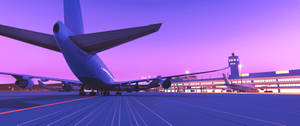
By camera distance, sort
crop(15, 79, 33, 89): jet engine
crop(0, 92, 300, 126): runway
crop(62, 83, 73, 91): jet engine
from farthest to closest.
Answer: crop(62, 83, 73, 91): jet engine, crop(15, 79, 33, 89): jet engine, crop(0, 92, 300, 126): runway

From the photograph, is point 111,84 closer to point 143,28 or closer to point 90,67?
point 90,67

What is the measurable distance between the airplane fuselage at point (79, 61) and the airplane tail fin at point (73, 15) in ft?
3.28

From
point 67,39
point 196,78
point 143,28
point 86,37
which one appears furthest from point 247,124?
point 196,78

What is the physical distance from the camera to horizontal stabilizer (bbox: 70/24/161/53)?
29.6 ft

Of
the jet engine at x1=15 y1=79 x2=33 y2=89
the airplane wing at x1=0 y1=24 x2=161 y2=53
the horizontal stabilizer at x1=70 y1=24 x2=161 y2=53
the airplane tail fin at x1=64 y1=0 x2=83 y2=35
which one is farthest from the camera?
the jet engine at x1=15 y1=79 x2=33 y2=89

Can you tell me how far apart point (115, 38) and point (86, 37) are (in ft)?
9.47

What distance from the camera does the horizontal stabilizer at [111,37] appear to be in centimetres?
901

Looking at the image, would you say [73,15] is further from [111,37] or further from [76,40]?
[111,37]

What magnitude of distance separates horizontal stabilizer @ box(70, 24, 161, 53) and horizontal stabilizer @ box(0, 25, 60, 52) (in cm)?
185

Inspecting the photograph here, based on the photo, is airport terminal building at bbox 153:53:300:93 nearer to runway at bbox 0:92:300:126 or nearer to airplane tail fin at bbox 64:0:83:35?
airplane tail fin at bbox 64:0:83:35

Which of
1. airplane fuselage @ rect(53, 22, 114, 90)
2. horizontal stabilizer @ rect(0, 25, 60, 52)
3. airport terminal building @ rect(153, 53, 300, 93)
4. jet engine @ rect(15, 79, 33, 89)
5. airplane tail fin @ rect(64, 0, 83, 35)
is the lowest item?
airport terminal building @ rect(153, 53, 300, 93)

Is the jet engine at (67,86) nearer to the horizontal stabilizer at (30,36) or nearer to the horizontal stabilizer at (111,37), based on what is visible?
the horizontal stabilizer at (30,36)

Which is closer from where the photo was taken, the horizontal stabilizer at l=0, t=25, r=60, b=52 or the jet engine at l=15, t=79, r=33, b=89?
the horizontal stabilizer at l=0, t=25, r=60, b=52

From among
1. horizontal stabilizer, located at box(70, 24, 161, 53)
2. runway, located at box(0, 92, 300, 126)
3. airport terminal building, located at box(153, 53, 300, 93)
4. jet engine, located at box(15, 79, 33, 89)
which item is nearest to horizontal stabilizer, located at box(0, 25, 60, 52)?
horizontal stabilizer, located at box(70, 24, 161, 53)
